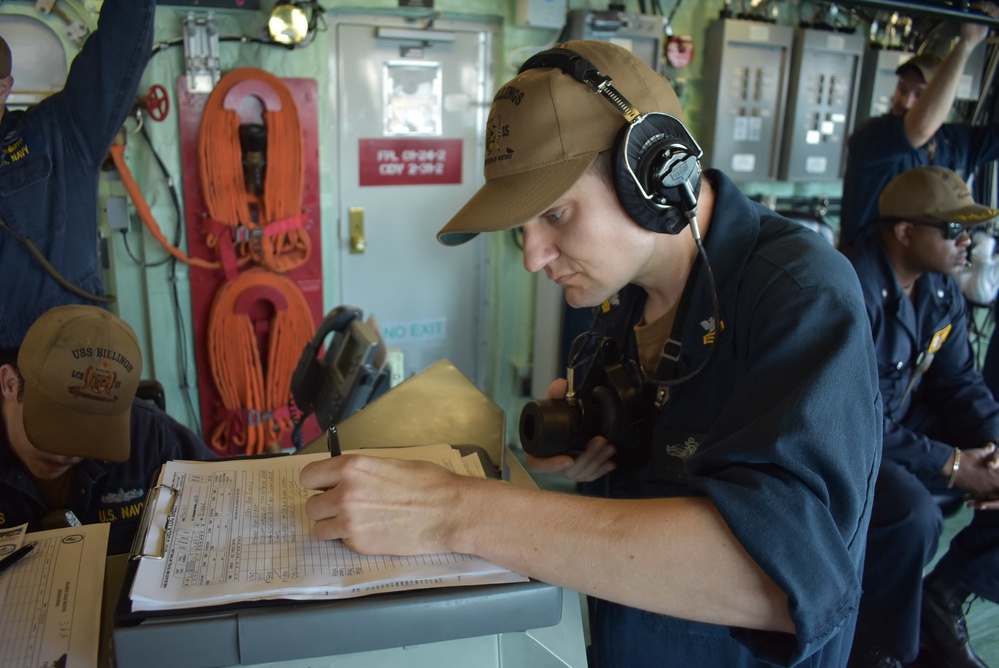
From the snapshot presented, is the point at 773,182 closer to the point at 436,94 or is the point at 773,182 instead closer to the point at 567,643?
the point at 436,94

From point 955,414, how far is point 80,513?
2.56 m

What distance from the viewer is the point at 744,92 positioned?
12.8ft

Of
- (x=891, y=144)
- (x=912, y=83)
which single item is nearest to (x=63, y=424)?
(x=891, y=144)

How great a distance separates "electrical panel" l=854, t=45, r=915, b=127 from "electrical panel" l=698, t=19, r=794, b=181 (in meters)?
0.57

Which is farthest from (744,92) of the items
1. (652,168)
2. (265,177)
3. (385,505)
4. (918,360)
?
(385,505)

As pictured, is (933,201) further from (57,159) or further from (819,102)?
(57,159)

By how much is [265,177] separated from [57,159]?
1014 millimetres

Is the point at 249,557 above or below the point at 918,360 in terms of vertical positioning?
above

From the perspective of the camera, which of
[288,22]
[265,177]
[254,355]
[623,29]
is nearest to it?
[288,22]

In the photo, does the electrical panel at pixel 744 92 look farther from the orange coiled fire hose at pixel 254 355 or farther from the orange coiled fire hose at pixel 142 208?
the orange coiled fire hose at pixel 142 208

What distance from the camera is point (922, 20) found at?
14.0 ft

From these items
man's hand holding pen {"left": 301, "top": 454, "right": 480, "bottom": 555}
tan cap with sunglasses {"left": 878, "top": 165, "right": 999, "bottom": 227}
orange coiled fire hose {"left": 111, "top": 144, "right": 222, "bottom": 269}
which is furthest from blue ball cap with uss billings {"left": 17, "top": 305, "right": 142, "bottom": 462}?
tan cap with sunglasses {"left": 878, "top": 165, "right": 999, "bottom": 227}

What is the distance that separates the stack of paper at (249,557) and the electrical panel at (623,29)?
307cm

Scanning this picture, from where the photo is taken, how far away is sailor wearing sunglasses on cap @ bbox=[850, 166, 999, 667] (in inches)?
Answer: 89.4
